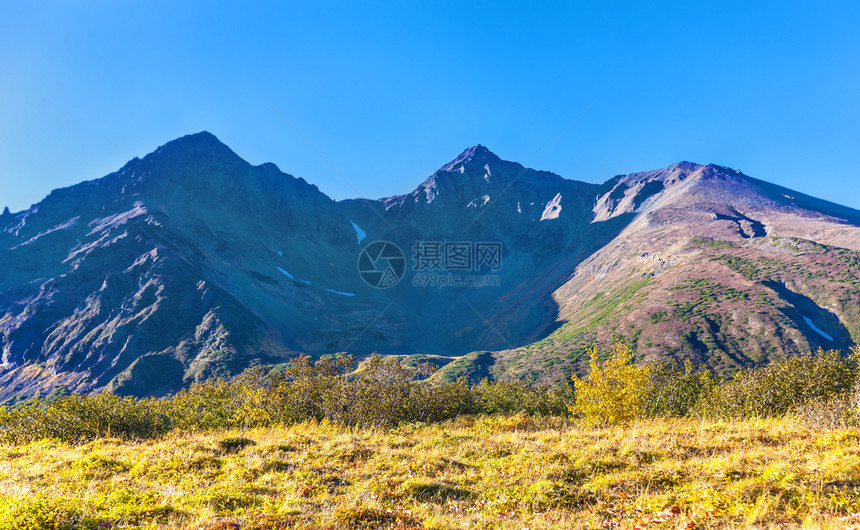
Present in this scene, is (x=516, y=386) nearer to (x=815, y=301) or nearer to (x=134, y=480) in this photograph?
(x=134, y=480)

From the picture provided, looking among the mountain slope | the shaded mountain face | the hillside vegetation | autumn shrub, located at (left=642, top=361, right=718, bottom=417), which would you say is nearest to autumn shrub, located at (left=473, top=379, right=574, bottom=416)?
autumn shrub, located at (left=642, top=361, right=718, bottom=417)

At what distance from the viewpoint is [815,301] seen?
84188 mm

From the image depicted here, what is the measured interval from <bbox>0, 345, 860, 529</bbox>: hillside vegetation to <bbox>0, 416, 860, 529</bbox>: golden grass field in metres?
0.05

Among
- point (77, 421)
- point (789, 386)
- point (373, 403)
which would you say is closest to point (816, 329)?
point (789, 386)

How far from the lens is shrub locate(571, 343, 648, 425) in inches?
963

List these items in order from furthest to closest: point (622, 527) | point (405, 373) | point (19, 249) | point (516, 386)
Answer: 1. point (19, 249)
2. point (516, 386)
3. point (405, 373)
4. point (622, 527)

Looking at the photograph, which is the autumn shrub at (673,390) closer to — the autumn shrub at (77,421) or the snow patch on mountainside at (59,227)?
the autumn shrub at (77,421)

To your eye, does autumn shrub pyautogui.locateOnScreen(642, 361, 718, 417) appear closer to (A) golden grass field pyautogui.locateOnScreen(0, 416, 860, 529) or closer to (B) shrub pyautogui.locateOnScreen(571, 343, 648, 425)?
(B) shrub pyautogui.locateOnScreen(571, 343, 648, 425)

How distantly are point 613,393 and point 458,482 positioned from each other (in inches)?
738

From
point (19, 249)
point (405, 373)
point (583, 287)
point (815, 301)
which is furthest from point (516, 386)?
point (19, 249)

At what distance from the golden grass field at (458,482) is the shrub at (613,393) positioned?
1042cm

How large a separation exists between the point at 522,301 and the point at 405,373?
14401cm

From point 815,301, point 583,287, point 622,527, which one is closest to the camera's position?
point 622,527

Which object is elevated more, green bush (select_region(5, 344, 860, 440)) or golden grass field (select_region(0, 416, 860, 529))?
golden grass field (select_region(0, 416, 860, 529))
